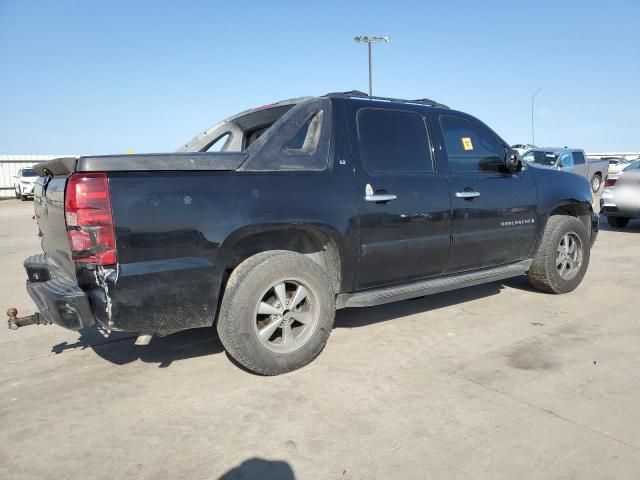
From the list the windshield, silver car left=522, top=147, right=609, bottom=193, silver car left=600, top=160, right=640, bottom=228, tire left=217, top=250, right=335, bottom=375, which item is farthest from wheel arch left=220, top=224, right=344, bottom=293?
the windshield

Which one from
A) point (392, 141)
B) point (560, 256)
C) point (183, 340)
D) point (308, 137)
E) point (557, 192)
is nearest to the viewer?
point (308, 137)

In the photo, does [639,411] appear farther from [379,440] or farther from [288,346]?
[288,346]

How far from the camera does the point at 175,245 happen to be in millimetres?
2883

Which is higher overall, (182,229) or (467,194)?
(467,194)

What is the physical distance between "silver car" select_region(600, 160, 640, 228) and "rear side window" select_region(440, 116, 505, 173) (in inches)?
250

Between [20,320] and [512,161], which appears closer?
[20,320]

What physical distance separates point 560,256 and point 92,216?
4542 mm

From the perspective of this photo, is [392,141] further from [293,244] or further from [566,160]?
[566,160]

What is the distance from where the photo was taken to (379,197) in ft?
12.1

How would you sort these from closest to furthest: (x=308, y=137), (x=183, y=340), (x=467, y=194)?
(x=308, y=137), (x=183, y=340), (x=467, y=194)

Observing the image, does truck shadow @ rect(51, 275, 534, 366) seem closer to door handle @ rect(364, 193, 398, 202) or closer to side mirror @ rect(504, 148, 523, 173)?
door handle @ rect(364, 193, 398, 202)

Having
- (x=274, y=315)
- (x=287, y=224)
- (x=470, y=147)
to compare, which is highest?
(x=470, y=147)

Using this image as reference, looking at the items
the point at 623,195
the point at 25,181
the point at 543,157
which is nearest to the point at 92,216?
the point at 623,195

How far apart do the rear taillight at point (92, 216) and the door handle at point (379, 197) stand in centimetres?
176
